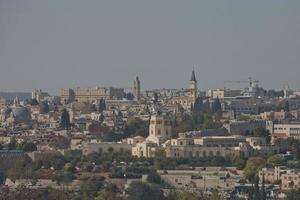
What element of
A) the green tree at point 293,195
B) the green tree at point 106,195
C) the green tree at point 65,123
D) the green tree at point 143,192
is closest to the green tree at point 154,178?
the green tree at point 143,192

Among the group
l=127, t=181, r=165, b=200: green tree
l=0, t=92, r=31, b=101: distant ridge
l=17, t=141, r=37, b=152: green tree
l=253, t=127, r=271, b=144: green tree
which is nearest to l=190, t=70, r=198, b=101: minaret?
l=0, t=92, r=31, b=101: distant ridge

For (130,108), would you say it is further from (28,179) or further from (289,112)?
(28,179)

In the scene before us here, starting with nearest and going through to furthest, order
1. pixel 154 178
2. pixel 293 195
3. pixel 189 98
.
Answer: pixel 293 195 < pixel 154 178 < pixel 189 98

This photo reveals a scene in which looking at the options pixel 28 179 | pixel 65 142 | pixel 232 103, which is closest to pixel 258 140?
pixel 65 142

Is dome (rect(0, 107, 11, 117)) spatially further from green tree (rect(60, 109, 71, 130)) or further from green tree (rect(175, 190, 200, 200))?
green tree (rect(175, 190, 200, 200))

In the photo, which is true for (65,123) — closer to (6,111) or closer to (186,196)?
(6,111)

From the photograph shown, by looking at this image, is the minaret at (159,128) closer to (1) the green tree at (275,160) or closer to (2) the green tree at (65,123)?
(1) the green tree at (275,160)

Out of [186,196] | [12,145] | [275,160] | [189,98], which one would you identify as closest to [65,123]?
[12,145]

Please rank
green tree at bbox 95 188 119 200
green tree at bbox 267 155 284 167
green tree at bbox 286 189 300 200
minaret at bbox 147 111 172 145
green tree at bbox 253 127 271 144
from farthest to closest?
green tree at bbox 253 127 271 144 → minaret at bbox 147 111 172 145 → green tree at bbox 267 155 284 167 → green tree at bbox 95 188 119 200 → green tree at bbox 286 189 300 200
